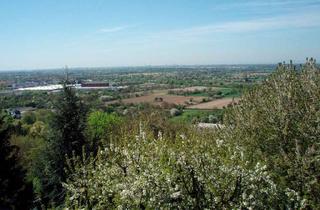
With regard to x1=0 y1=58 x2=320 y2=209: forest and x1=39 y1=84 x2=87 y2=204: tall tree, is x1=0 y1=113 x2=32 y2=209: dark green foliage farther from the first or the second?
x1=39 y1=84 x2=87 y2=204: tall tree

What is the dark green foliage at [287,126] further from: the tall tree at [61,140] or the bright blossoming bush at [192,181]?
the tall tree at [61,140]

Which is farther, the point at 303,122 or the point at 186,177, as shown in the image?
the point at 303,122

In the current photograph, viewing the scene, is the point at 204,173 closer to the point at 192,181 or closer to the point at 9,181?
the point at 192,181

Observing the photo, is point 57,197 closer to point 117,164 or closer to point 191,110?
point 117,164

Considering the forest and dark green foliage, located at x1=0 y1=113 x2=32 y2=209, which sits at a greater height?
the forest

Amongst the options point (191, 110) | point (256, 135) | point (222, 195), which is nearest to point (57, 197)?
point (256, 135)

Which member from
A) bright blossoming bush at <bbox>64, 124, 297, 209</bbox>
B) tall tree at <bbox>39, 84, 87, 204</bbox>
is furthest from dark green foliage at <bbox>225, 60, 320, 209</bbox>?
tall tree at <bbox>39, 84, 87, 204</bbox>

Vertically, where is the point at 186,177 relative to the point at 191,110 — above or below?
above
